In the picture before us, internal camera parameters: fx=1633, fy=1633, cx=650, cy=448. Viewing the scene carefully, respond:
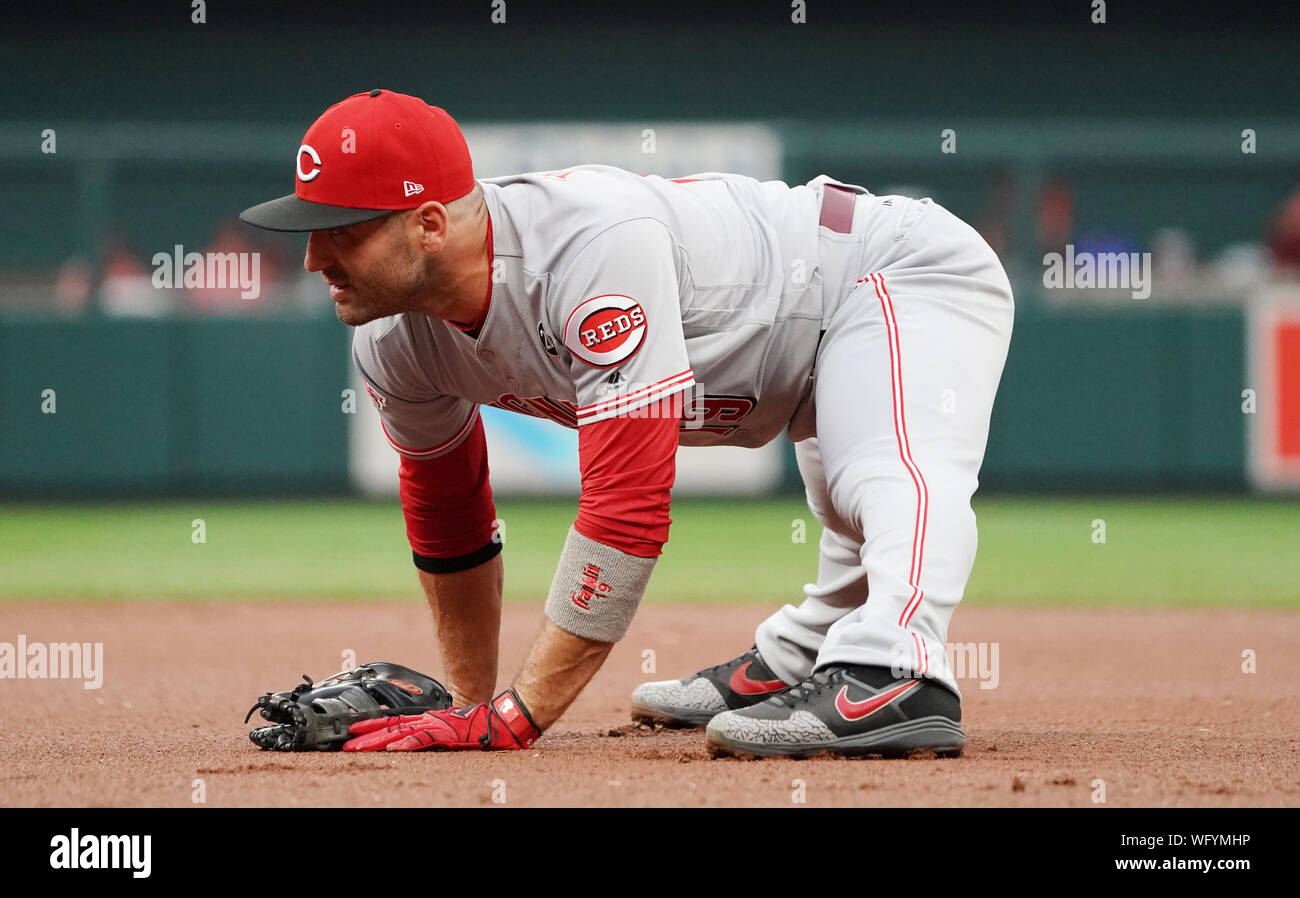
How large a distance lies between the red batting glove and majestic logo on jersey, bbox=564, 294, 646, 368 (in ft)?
2.13

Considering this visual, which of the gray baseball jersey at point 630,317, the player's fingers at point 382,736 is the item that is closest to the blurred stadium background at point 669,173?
the gray baseball jersey at point 630,317

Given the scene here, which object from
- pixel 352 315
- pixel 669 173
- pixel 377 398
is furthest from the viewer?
pixel 669 173

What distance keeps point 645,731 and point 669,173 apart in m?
8.45

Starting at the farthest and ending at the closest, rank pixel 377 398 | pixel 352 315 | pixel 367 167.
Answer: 1. pixel 377 398
2. pixel 352 315
3. pixel 367 167

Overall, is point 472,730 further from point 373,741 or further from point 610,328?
point 610,328

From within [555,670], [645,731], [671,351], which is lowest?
[645,731]

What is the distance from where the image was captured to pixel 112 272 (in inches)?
445

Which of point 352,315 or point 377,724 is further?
point 377,724

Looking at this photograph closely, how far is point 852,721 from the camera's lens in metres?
2.91

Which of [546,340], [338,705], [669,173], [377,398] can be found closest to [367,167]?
[546,340]

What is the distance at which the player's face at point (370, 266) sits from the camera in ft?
9.52

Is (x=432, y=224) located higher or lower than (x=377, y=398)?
higher

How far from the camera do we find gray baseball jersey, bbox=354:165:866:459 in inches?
113

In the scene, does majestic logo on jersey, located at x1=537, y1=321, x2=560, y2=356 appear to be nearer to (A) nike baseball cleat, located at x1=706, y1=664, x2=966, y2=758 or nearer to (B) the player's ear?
A: (B) the player's ear
